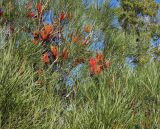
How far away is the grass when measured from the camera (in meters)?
3.43

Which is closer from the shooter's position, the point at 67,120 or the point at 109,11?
the point at 67,120

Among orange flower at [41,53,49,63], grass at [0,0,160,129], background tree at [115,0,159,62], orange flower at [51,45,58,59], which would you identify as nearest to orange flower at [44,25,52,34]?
orange flower at [51,45,58,59]

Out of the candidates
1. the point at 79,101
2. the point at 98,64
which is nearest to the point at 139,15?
the point at 98,64

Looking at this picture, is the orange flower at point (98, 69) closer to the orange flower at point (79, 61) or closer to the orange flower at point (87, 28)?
the orange flower at point (79, 61)

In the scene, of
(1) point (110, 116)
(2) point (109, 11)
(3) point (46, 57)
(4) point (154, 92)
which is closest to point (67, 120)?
(1) point (110, 116)

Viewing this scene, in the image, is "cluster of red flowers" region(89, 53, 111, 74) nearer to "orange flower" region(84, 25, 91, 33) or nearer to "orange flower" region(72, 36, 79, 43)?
"orange flower" region(72, 36, 79, 43)

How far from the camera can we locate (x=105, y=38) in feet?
21.1

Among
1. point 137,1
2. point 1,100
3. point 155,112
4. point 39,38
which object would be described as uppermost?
point 137,1

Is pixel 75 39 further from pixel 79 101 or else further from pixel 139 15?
pixel 139 15

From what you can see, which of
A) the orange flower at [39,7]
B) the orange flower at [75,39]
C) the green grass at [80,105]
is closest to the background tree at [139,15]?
the orange flower at [39,7]

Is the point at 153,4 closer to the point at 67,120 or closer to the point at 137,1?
the point at 137,1

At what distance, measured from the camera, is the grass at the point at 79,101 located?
135 inches

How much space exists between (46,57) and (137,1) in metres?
9.98

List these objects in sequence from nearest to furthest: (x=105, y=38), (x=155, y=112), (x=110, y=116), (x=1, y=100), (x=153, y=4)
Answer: (x=1, y=100)
(x=110, y=116)
(x=155, y=112)
(x=105, y=38)
(x=153, y=4)
